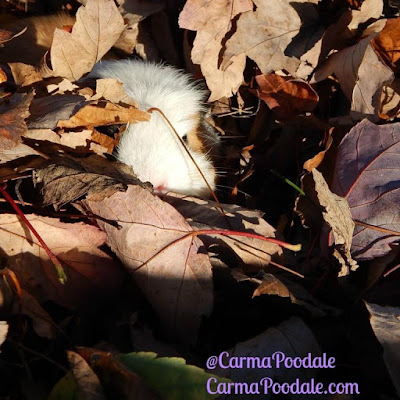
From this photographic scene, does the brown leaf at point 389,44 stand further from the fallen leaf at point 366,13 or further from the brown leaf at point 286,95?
the brown leaf at point 286,95

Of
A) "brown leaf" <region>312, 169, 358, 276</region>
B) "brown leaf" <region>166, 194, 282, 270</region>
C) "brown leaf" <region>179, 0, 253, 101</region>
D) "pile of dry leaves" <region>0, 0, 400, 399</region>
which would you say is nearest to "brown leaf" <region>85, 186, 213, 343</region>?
"pile of dry leaves" <region>0, 0, 400, 399</region>

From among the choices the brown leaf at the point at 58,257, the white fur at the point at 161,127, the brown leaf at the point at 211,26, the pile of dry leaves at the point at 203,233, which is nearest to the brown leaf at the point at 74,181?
the pile of dry leaves at the point at 203,233

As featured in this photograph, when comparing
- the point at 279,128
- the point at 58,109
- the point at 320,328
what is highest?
the point at 58,109

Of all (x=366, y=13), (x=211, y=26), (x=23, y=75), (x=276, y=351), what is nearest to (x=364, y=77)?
(x=366, y=13)

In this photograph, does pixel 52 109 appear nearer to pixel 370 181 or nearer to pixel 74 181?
pixel 74 181

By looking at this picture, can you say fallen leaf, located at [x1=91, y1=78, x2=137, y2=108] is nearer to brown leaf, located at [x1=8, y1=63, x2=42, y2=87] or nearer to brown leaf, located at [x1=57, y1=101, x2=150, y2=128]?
brown leaf, located at [x1=57, y1=101, x2=150, y2=128]

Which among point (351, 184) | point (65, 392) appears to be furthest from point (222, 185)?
point (65, 392)

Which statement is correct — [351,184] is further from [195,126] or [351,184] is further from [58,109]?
[58,109]
